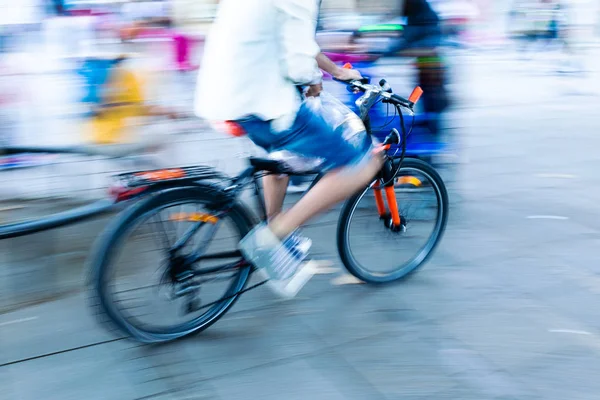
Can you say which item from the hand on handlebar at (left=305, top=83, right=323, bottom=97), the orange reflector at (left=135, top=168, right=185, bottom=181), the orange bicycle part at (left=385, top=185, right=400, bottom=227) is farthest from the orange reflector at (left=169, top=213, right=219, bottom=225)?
the orange bicycle part at (left=385, top=185, right=400, bottom=227)

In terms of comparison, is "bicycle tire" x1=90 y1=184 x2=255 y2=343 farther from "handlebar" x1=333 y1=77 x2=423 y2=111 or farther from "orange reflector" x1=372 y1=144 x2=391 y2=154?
"handlebar" x1=333 y1=77 x2=423 y2=111

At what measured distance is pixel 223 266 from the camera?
3.06 metres

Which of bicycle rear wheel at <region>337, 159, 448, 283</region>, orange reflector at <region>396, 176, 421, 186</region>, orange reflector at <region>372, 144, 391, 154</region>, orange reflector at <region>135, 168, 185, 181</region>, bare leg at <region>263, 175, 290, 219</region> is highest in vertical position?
orange reflector at <region>135, 168, 185, 181</region>

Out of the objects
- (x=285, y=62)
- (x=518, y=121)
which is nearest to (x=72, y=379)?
(x=285, y=62)

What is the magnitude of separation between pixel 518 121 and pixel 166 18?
3.99m

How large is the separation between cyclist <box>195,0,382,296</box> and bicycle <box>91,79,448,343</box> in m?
0.11

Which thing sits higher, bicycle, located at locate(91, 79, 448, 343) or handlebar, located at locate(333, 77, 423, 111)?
handlebar, located at locate(333, 77, 423, 111)

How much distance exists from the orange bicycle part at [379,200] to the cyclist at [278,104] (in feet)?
0.65

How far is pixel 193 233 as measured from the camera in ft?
9.52

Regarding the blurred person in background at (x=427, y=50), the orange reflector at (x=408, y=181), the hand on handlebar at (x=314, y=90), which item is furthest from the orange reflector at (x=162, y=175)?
the blurred person in background at (x=427, y=50)

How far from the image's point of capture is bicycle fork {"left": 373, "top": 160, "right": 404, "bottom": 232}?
3365 mm

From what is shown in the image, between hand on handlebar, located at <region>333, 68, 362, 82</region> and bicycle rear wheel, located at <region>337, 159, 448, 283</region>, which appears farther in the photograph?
bicycle rear wheel, located at <region>337, 159, 448, 283</region>

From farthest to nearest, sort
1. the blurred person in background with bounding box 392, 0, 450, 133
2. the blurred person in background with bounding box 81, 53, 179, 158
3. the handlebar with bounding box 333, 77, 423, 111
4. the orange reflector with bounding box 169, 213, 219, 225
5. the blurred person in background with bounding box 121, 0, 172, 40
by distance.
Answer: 1. the blurred person in background with bounding box 121, 0, 172, 40
2. the blurred person in background with bounding box 81, 53, 179, 158
3. the blurred person in background with bounding box 392, 0, 450, 133
4. the handlebar with bounding box 333, 77, 423, 111
5. the orange reflector with bounding box 169, 213, 219, 225

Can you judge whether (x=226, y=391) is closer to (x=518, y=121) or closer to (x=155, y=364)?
(x=155, y=364)
